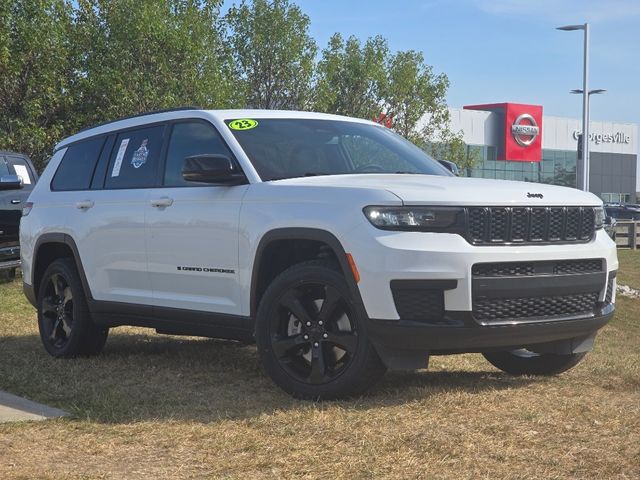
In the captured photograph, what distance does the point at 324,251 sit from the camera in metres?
5.80

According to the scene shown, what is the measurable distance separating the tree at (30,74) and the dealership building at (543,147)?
47.4 m

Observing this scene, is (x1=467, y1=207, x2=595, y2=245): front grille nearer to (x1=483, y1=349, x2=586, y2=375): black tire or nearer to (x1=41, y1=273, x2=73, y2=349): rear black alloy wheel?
(x1=483, y1=349, x2=586, y2=375): black tire

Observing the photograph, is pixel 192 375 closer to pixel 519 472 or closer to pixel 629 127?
pixel 519 472

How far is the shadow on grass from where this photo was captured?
18.2 feet

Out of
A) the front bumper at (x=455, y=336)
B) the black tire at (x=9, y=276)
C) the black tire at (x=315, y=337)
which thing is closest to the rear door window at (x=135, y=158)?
the black tire at (x=315, y=337)

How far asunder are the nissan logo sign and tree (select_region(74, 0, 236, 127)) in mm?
56143

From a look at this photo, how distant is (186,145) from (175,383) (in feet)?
5.27

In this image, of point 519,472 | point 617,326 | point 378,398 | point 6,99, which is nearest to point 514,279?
point 378,398

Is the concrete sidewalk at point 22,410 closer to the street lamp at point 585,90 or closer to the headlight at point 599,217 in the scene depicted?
the headlight at point 599,217

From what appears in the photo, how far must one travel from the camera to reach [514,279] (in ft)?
17.4

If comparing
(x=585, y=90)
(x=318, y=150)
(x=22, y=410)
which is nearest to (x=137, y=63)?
(x=585, y=90)

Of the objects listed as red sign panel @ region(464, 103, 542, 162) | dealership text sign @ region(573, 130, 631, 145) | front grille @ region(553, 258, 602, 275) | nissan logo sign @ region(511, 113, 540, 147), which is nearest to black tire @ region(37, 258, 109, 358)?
front grille @ region(553, 258, 602, 275)

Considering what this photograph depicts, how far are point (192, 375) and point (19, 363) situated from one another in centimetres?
156

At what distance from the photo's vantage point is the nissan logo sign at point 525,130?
78.6m
